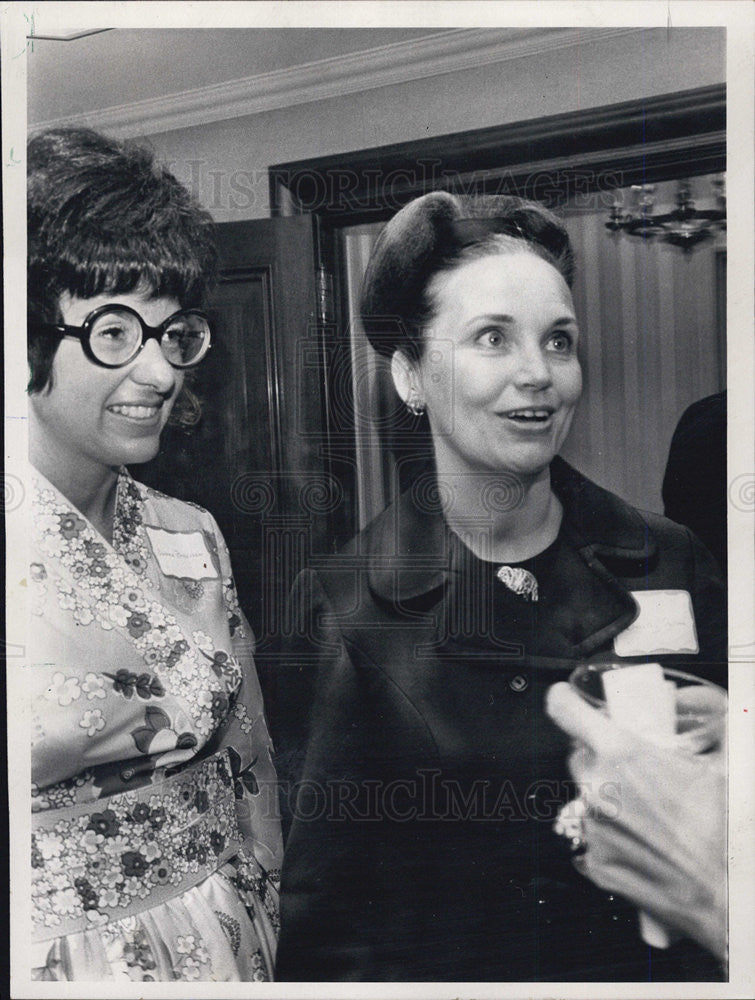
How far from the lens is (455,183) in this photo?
1369mm

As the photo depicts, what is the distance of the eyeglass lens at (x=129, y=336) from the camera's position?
1358mm

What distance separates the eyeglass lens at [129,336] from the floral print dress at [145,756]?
0.60 ft

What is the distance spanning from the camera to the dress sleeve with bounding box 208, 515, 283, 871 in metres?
1.38

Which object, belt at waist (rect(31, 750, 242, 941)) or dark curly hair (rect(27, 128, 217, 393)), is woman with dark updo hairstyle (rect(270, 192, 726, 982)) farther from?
dark curly hair (rect(27, 128, 217, 393))

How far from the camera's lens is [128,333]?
1362 millimetres

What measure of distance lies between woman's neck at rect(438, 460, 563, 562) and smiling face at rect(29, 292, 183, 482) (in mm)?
429

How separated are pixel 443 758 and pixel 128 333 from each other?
2.49 ft

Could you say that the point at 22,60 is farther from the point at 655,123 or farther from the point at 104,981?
the point at 104,981

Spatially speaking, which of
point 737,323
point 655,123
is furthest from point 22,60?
point 737,323

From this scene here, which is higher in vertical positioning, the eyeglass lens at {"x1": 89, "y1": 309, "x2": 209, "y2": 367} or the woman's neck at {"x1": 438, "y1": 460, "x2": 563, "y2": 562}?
the eyeglass lens at {"x1": 89, "y1": 309, "x2": 209, "y2": 367}

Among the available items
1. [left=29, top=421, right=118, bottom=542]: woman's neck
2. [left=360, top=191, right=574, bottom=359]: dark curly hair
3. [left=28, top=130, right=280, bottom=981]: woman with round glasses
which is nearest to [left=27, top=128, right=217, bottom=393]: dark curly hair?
[left=28, top=130, right=280, bottom=981]: woman with round glasses

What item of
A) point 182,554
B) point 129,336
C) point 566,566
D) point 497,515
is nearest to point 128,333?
point 129,336

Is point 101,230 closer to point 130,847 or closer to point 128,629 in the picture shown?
point 128,629

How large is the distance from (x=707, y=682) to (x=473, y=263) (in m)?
0.69
